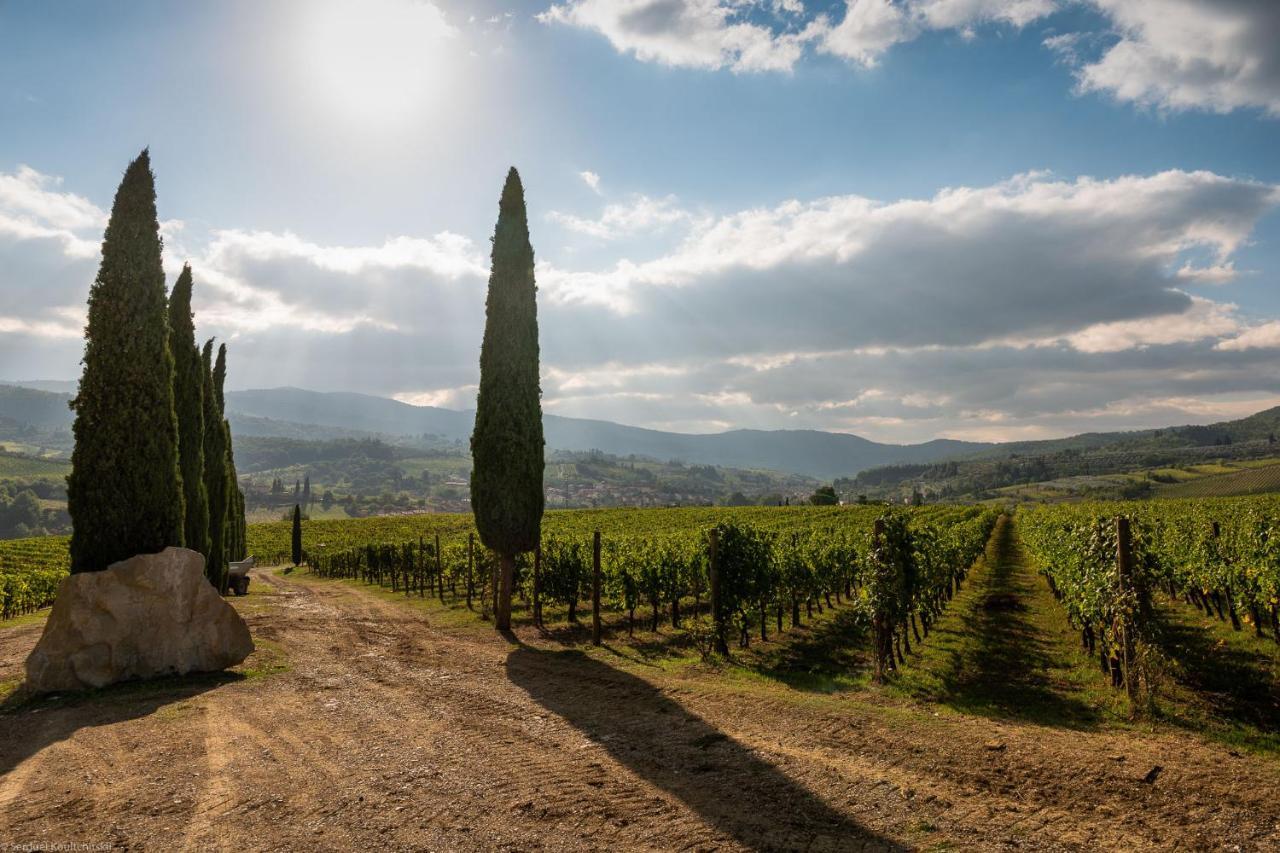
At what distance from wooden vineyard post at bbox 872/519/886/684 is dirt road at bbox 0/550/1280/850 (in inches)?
27.8

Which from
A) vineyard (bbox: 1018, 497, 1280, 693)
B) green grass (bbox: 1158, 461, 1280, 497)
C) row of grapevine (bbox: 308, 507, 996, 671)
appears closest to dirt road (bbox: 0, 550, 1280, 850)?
vineyard (bbox: 1018, 497, 1280, 693)

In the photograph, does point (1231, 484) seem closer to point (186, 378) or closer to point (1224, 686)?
point (1224, 686)

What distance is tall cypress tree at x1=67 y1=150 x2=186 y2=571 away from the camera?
39.8 feet

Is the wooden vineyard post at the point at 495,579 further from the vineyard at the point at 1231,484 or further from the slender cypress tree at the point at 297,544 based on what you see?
the vineyard at the point at 1231,484

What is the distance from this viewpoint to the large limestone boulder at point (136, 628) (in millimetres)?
10430

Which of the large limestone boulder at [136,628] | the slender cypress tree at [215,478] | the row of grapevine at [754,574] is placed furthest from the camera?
the slender cypress tree at [215,478]

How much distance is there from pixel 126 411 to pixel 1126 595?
722 inches

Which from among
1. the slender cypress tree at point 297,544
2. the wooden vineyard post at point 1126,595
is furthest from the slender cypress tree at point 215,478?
the slender cypress tree at point 297,544

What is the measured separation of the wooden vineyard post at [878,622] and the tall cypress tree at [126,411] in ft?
46.4

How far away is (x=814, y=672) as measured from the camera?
1260 cm

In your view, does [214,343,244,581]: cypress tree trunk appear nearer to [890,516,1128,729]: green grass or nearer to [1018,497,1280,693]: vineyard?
[890,516,1128,729]: green grass

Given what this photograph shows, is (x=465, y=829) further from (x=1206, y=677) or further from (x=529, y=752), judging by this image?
(x=1206, y=677)

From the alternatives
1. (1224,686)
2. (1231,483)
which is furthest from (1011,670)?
(1231,483)

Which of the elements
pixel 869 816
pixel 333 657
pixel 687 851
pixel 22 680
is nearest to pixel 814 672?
pixel 869 816
